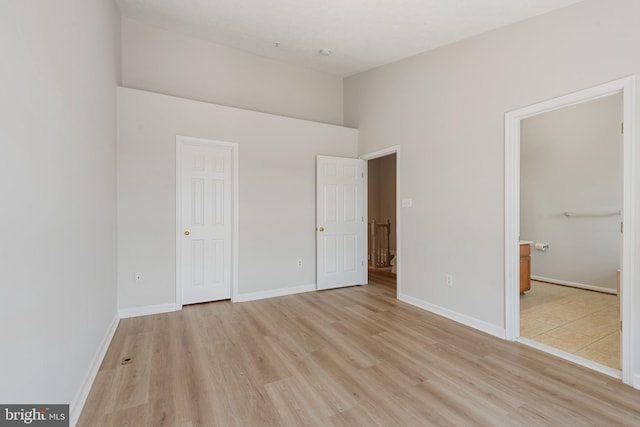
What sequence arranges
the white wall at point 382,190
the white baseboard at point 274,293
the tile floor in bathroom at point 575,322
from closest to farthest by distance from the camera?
the tile floor in bathroom at point 575,322, the white baseboard at point 274,293, the white wall at point 382,190

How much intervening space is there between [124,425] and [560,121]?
654 centimetres

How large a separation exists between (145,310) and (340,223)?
2852 millimetres

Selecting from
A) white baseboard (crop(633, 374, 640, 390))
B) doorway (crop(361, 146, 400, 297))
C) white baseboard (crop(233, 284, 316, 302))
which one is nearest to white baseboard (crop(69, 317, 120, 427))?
white baseboard (crop(233, 284, 316, 302))

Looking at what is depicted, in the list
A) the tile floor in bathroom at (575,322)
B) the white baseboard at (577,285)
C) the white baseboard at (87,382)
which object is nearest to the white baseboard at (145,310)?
the white baseboard at (87,382)

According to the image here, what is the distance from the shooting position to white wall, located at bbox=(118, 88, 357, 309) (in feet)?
10.9

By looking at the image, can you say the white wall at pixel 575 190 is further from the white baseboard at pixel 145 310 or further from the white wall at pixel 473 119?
the white baseboard at pixel 145 310

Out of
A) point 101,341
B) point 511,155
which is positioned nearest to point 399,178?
point 511,155

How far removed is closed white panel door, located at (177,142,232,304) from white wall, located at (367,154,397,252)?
4.29 meters

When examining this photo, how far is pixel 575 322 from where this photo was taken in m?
3.17

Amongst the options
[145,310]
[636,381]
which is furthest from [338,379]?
[145,310]

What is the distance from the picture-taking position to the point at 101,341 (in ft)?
8.09

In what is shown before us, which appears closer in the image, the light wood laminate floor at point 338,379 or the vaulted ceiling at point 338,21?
the light wood laminate floor at point 338,379

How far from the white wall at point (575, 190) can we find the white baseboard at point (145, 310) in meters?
5.85

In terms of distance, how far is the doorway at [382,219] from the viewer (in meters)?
6.30
